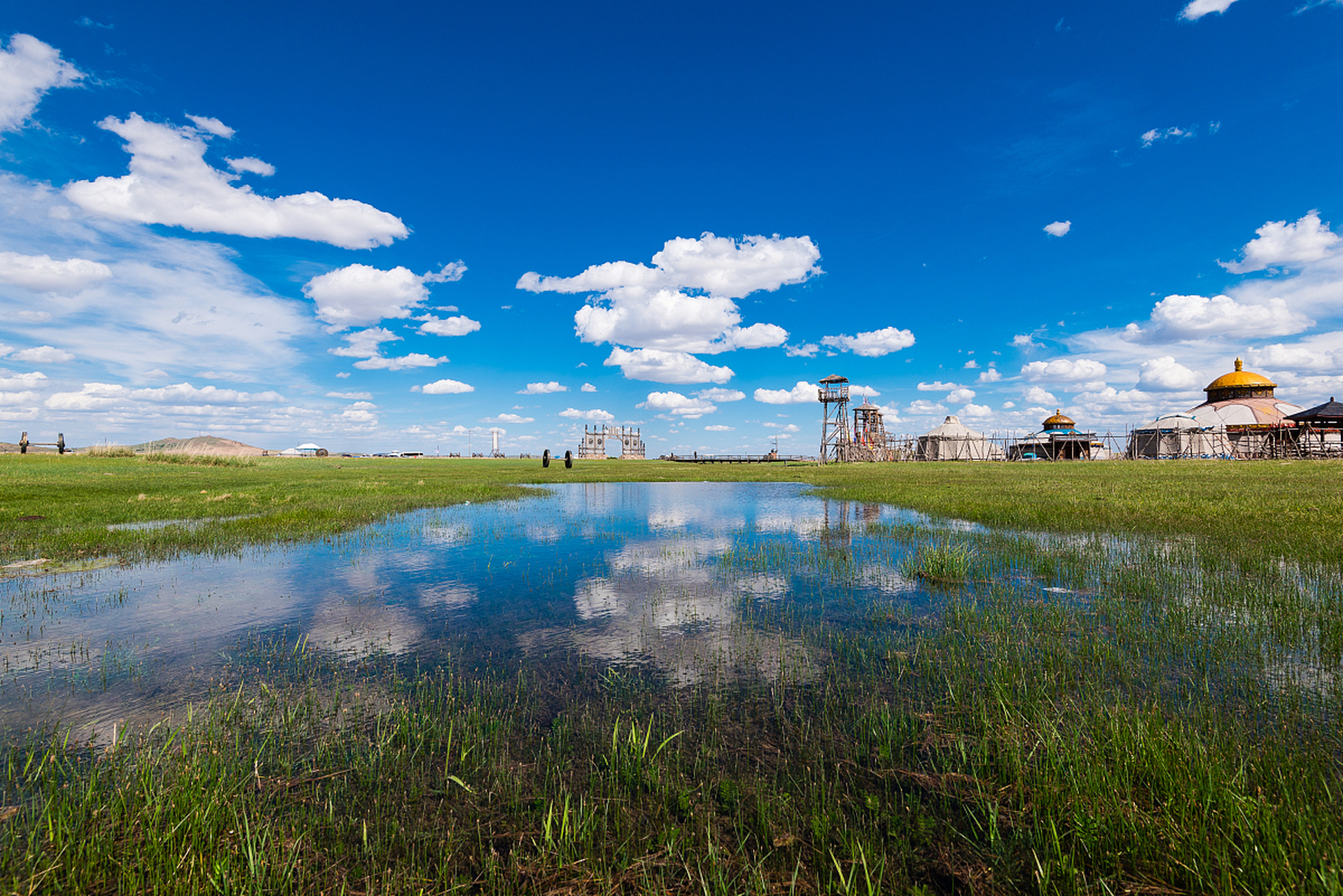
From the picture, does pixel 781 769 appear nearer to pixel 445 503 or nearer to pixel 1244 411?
pixel 445 503

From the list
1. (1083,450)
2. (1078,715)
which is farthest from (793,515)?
(1083,450)

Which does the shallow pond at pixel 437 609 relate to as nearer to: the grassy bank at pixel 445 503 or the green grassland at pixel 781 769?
the green grassland at pixel 781 769

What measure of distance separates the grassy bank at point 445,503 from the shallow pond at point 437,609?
4437 mm

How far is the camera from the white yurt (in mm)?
96062

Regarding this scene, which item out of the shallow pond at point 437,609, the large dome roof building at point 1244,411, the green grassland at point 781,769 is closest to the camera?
the green grassland at point 781,769

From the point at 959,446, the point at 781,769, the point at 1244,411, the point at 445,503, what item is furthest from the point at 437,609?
the point at 1244,411

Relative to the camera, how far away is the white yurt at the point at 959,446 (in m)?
96.1

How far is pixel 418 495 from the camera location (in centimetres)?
3067

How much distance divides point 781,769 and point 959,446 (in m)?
105

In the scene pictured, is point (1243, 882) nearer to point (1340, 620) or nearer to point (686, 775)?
point (686, 775)

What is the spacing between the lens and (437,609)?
10477 millimetres

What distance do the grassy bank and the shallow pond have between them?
4.44 metres

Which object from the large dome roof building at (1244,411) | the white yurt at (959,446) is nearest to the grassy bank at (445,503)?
the large dome roof building at (1244,411)

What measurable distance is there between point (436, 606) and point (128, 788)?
6040mm
